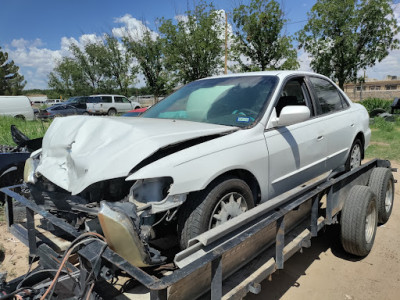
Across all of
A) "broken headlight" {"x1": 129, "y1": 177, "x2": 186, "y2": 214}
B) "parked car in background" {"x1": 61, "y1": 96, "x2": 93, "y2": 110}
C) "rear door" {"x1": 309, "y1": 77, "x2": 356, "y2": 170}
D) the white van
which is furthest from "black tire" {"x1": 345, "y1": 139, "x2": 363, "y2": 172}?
"parked car in background" {"x1": 61, "y1": 96, "x2": 93, "y2": 110}

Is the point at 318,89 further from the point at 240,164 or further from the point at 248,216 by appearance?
the point at 248,216

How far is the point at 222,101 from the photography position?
339cm

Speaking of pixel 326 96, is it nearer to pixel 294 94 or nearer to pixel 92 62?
pixel 294 94

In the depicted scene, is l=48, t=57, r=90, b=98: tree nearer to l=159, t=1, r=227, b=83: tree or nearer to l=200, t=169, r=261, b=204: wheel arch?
l=159, t=1, r=227, b=83: tree

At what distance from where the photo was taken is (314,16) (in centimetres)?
2025

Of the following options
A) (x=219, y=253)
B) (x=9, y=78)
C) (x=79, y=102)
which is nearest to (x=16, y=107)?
(x=79, y=102)

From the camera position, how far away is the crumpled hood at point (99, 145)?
2230 millimetres

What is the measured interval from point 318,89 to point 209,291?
9.92ft

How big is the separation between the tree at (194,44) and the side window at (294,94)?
1591 centimetres

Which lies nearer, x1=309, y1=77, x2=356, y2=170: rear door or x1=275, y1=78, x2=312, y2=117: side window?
x1=275, y1=78, x2=312, y2=117: side window

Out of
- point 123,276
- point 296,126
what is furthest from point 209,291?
point 296,126

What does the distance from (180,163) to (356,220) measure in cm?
203

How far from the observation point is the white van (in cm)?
1830

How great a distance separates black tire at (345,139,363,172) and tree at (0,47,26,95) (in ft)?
173
